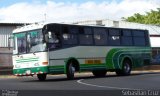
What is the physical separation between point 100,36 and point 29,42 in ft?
17.6

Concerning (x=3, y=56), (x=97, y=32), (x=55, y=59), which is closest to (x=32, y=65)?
(x=55, y=59)

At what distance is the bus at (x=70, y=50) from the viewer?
93.4ft

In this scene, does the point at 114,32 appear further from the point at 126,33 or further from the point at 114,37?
the point at 126,33

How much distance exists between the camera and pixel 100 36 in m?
32.5

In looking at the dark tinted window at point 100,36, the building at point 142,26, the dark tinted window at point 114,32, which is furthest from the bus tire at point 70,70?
the building at point 142,26

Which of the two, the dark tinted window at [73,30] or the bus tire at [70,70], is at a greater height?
the dark tinted window at [73,30]

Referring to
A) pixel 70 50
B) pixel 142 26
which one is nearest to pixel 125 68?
pixel 70 50

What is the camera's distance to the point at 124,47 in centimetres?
3434

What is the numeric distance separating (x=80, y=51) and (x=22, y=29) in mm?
3576

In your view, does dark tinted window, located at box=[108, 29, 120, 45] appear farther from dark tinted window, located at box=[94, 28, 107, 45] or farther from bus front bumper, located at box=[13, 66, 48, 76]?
bus front bumper, located at box=[13, 66, 48, 76]

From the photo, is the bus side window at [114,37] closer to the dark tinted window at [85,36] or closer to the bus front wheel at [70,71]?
the dark tinted window at [85,36]

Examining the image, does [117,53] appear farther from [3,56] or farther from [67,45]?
[3,56]

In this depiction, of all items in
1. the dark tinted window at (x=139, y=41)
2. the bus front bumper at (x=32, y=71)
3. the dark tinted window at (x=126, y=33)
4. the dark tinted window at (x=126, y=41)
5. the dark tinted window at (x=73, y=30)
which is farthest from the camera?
the dark tinted window at (x=139, y=41)

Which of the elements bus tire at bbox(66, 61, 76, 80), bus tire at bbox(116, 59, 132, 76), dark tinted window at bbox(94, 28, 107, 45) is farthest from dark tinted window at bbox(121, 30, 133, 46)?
bus tire at bbox(66, 61, 76, 80)
